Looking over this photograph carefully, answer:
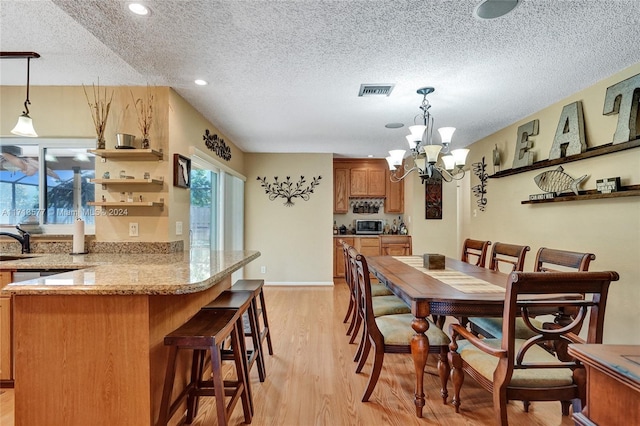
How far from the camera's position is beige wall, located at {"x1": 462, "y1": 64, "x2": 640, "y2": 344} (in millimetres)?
2518

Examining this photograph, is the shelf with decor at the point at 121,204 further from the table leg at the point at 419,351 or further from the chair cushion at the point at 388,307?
the table leg at the point at 419,351

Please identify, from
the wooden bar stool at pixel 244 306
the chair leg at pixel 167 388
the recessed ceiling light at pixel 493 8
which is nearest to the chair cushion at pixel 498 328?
the wooden bar stool at pixel 244 306

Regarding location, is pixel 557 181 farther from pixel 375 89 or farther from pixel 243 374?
pixel 243 374

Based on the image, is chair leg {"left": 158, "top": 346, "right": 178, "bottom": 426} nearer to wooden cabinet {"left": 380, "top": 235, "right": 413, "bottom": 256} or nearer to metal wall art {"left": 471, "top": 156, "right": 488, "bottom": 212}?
metal wall art {"left": 471, "top": 156, "right": 488, "bottom": 212}

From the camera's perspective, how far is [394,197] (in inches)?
261

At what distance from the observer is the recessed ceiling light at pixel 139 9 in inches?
67.4

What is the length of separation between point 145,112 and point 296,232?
334 centimetres

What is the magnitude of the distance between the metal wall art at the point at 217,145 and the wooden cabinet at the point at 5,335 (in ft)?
6.94

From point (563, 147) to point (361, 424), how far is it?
3.15 metres

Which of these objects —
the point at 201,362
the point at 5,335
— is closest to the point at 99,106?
the point at 5,335

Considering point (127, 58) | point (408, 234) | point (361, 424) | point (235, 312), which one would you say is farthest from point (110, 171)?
point (408, 234)

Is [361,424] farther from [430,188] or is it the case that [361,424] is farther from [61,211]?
[430,188]

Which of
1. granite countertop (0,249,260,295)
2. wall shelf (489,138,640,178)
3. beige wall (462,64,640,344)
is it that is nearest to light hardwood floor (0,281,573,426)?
granite countertop (0,249,260,295)

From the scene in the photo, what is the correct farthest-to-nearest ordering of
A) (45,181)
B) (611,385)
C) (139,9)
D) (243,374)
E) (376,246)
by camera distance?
(376,246) → (45,181) → (243,374) → (139,9) → (611,385)
